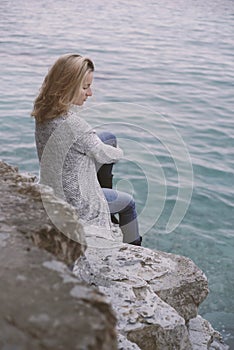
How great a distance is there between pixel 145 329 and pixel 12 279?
4.88 feet

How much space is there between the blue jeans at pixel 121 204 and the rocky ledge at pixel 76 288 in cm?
34

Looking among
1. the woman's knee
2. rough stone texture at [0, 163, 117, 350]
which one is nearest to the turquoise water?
the woman's knee

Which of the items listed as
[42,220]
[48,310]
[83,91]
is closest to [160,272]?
[83,91]

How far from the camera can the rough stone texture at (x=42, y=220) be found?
7.17 ft

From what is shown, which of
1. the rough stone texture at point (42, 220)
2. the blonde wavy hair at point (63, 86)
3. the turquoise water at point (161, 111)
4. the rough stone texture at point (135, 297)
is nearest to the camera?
the rough stone texture at point (42, 220)

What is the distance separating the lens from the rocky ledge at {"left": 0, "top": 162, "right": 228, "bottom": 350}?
5.14 ft

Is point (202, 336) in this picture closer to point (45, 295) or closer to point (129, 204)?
A: point (129, 204)

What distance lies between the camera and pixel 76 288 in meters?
1.74

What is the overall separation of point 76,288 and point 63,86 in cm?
209

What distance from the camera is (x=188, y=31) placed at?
19.0 m

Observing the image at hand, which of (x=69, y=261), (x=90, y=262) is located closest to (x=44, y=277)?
(x=69, y=261)

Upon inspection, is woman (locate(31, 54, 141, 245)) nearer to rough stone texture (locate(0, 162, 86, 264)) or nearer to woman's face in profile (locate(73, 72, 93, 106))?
woman's face in profile (locate(73, 72, 93, 106))

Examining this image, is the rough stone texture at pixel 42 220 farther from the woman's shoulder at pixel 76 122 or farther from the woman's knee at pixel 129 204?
the woman's knee at pixel 129 204

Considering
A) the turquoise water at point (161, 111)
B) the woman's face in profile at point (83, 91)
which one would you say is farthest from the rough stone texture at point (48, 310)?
the turquoise water at point (161, 111)
